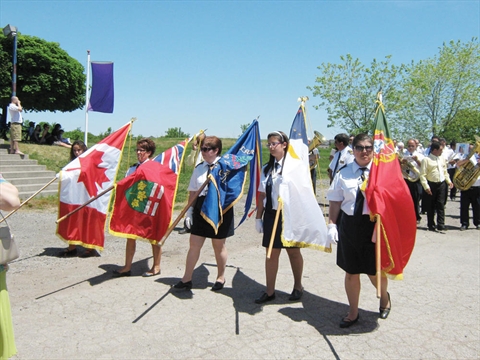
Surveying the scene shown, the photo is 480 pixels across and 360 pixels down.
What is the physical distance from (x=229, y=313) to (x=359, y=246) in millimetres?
1620

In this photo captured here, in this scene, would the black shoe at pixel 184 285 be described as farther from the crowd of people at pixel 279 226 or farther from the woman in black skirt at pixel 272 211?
the woman in black skirt at pixel 272 211

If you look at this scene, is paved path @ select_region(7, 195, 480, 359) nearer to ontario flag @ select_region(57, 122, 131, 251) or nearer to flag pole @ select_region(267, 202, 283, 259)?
ontario flag @ select_region(57, 122, 131, 251)

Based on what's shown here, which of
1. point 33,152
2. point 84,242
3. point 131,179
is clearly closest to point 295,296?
point 131,179

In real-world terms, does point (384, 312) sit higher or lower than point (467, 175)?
lower

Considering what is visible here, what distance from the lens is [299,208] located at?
4.88 meters

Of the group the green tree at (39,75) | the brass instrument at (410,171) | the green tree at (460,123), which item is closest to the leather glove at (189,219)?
the brass instrument at (410,171)

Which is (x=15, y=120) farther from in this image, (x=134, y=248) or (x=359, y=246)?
(x=359, y=246)

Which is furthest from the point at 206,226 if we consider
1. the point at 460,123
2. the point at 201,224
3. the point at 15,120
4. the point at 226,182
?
the point at 460,123

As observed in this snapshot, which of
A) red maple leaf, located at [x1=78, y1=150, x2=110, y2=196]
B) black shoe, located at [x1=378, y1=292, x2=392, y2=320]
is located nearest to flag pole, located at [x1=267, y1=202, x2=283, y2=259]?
black shoe, located at [x1=378, y1=292, x2=392, y2=320]

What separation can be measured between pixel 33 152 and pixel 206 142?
13258 millimetres

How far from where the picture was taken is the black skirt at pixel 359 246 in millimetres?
4301

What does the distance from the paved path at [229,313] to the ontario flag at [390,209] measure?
0.79 meters

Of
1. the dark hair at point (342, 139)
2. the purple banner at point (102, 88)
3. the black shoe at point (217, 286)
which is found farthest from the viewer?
the purple banner at point (102, 88)

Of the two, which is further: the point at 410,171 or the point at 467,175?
the point at 410,171
